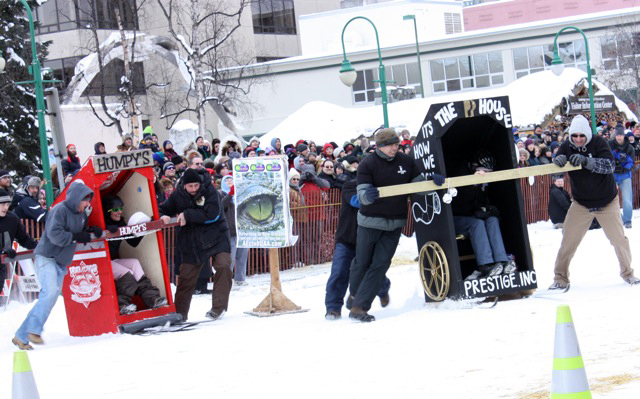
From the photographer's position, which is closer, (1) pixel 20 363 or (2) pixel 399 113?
(1) pixel 20 363

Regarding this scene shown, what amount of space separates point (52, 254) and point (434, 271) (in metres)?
3.98

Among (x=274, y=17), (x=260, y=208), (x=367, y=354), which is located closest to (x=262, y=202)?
(x=260, y=208)

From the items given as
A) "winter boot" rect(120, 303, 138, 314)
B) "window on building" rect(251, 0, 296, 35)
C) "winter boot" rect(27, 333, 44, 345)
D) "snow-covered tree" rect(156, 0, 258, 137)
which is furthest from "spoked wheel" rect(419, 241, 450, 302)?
"window on building" rect(251, 0, 296, 35)

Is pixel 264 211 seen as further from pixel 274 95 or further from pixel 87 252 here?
pixel 274 95

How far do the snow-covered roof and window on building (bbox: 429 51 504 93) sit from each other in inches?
903

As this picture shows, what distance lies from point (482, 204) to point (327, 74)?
161 ft

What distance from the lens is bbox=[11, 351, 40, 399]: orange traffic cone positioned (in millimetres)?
5461

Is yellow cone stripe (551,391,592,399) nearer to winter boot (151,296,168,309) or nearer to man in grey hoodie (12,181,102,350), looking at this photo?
man in grey hoodie (12,181,102,350)

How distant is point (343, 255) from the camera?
10.9 metres

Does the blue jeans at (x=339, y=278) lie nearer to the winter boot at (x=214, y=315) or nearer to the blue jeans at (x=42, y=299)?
the winter boot at (x=214, y=315)

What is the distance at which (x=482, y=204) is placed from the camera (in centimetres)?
1093

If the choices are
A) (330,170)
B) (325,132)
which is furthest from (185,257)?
(325,132)

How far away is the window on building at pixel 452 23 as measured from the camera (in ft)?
236

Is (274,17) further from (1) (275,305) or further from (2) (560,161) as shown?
(2) (560,161)
